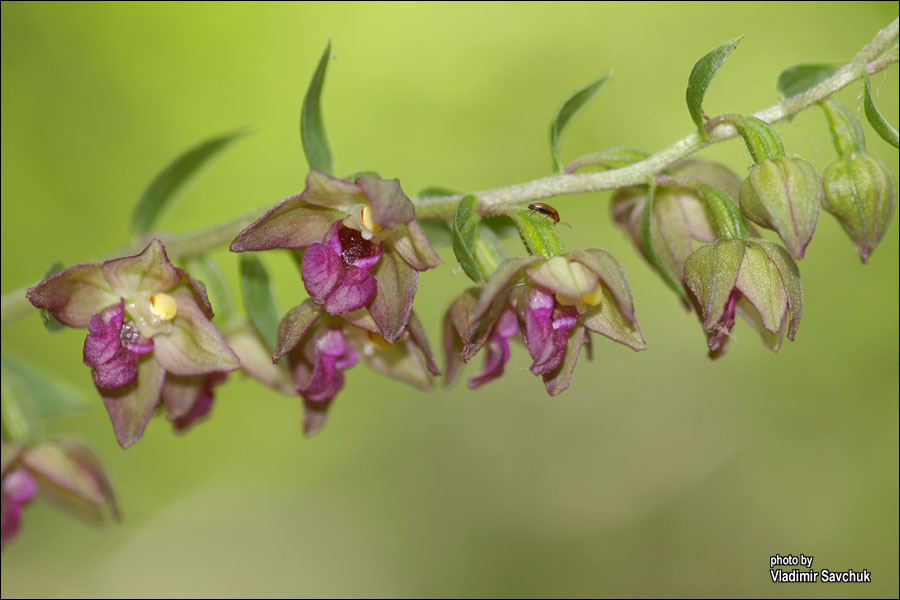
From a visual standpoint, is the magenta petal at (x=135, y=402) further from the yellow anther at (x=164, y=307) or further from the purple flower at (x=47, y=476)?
the purple flower at (x=47, y=476)

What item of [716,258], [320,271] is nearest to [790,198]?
[716,258]

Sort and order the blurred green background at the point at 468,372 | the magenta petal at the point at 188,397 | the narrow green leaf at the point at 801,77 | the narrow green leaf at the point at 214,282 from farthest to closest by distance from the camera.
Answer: the blurred green background at the point at 468,372
the narrow green leaf at the point at 214,282
the magenta petal at the point at 188,397
the narrow green leaf at the point at 801,77

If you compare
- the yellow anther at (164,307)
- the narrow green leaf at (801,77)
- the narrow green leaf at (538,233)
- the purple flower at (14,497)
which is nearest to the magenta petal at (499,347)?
the narrow green leaf at (538,233)

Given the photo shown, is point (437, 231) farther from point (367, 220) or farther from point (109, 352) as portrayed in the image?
point (109, 352)

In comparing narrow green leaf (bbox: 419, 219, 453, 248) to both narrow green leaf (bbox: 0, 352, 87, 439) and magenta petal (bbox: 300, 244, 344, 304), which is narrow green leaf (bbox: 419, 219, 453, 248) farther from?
narrow green leaf (bbox: 0, 352, 87, 439)

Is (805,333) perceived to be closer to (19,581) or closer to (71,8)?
(71,8)

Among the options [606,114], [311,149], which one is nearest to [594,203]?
[606,114]

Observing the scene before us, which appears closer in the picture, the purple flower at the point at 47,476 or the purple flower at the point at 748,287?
the purple flower at the point at 748,287
